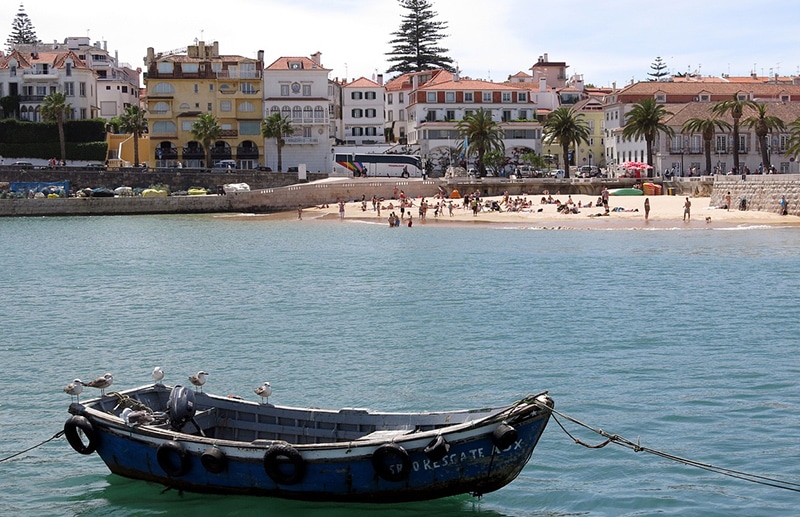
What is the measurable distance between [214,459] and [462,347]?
46.0ft

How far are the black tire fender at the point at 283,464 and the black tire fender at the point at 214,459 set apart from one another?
0.70 meters

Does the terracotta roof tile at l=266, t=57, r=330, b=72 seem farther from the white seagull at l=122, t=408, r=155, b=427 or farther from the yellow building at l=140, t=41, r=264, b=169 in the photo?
the white seagull at l=122, t=408, r=155, b=427

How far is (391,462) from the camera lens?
15.3 m

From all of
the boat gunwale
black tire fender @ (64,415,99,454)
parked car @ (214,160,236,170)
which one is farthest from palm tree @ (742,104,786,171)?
black tire fender @ (64,415,99,454)

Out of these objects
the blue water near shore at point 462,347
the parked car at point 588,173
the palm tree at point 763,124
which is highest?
the palm tree at point 763,124

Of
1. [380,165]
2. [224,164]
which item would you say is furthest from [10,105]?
[380,165]

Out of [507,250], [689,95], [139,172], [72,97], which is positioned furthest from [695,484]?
[72,97]

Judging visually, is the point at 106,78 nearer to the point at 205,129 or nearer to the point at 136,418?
the point at 205,129

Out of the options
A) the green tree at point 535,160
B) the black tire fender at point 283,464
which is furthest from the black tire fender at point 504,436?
the green tree at point 535,160

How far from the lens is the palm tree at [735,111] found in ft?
285

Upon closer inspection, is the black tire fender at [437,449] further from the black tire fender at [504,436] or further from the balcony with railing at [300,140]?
the balcony with railing at [300,140]

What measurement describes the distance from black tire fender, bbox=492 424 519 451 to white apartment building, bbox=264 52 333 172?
90382 mm

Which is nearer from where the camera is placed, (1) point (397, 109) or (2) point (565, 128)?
(2) point (565, 128)

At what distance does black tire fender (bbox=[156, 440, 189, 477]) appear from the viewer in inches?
635
